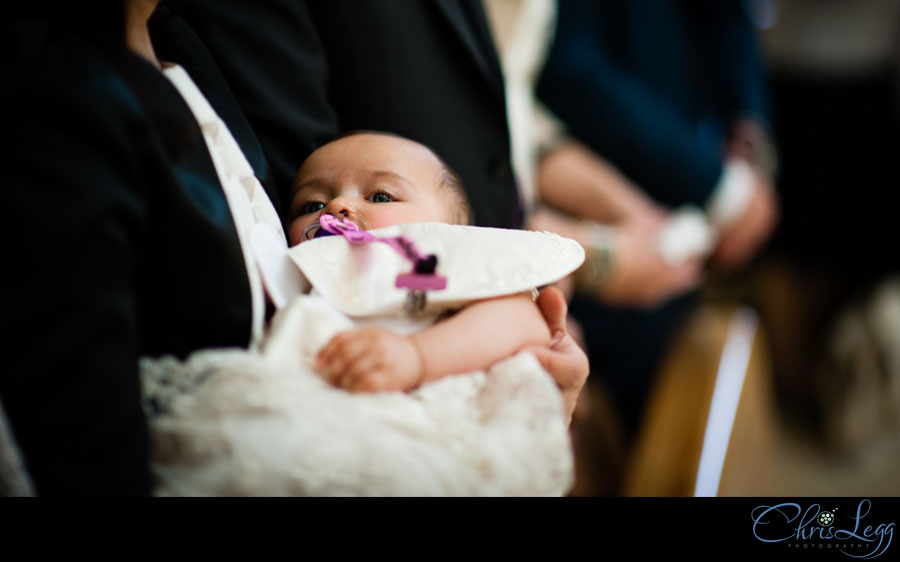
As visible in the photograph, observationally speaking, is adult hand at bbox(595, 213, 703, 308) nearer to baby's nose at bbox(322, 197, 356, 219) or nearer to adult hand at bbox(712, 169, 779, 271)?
adult hand at bbox(712, 169, 779, 271)

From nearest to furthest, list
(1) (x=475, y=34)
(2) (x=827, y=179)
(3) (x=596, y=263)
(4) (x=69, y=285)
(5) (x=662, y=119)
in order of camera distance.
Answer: (4) (x=69, y=285), (1) (x=475, y=34), (3) (x=596, y=263), (5) (x=662, y=119), (2) (x=827, y=179)

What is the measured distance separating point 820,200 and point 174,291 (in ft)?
5.50

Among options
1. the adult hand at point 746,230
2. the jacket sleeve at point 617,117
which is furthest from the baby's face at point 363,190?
the adult hand at point 746,230

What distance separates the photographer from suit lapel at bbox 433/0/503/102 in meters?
0.45

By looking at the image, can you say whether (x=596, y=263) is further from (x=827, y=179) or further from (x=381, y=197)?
(x=827, y=179)

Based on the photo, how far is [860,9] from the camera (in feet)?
5.33

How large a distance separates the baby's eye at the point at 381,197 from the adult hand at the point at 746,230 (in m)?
1.13

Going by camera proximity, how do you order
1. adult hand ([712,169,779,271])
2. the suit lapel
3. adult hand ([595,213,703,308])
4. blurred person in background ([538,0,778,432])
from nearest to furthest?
the suit lapel
adult hand ([595,213,703,308])
blurred person in background ([538,0,778,432])
adult hand ([712,169,779,271])

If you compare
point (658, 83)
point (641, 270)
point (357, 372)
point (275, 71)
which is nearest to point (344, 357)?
point (357, 372)

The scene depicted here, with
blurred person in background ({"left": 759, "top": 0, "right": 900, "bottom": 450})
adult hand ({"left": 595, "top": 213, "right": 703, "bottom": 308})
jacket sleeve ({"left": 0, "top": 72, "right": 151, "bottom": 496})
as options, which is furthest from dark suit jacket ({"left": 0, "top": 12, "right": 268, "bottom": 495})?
blurred person in background ({"left": 759, "top": 0, "right": 900, "bottom": 450})

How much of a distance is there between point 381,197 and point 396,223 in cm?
1
